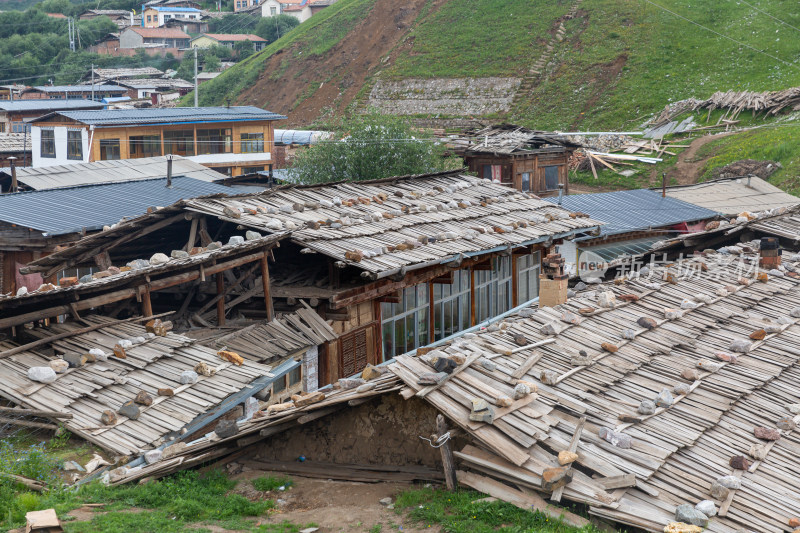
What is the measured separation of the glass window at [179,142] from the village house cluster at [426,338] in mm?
16985

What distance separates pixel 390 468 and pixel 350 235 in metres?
7.18

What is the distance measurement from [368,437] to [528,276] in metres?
13.7

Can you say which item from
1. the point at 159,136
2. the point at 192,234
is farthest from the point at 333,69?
the point at 192,234

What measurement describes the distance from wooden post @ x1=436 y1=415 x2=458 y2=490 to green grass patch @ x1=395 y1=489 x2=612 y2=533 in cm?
11

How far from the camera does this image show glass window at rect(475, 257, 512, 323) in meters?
20.5

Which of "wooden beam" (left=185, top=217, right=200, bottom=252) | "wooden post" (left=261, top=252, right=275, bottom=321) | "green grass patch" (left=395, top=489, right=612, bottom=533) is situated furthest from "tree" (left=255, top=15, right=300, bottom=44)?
"green grass patch" (left=395, top=489, right=612, bottom=533)

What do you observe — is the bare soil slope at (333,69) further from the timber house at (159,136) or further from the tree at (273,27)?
the timber house at (159,136)

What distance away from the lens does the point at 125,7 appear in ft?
388

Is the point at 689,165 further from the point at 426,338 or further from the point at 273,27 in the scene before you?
the point at 273,27

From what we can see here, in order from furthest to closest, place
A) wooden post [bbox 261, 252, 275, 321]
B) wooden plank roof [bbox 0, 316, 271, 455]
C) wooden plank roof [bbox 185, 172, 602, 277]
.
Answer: wooden plank roof [bbox 185, 172, 602, 277]
wooden post [bbox 261, 252, 275, 321]
wooden plank roof [bbox 0, 316, 271, 455]

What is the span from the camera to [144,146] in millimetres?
41688

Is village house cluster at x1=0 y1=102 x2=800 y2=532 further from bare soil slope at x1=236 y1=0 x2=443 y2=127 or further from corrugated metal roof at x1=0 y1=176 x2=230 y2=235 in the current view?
bare soil slope at x1=236 y1=0 x2=443 y2=127

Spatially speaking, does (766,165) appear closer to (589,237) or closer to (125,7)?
(589,237)

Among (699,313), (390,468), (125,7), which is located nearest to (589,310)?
(699,313)
